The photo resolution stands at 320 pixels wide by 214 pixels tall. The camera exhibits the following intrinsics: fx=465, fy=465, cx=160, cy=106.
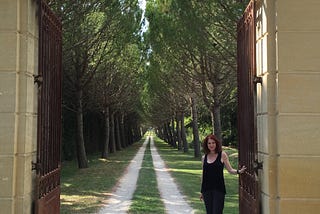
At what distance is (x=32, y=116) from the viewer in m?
6.23

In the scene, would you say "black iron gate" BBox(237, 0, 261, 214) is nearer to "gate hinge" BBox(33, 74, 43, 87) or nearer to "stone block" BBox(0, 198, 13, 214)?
"gate hinge" BBox(33, 74, 43, 87)

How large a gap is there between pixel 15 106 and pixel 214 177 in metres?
3.14

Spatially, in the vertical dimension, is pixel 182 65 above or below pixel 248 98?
above

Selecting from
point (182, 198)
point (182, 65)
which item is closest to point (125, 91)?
point (182, 65)

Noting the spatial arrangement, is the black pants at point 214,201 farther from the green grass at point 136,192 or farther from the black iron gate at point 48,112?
the green grass at point 136,192

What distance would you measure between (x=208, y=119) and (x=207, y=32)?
138 ft

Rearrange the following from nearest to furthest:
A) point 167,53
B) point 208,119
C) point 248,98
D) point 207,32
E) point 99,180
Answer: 1. point 248,98
2. point 207,32
3. point 99,180
4. point 167,53
5. point 208,119

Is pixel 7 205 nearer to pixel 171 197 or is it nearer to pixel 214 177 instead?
pixel 214 177

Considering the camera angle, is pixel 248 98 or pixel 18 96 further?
pixel 248 98

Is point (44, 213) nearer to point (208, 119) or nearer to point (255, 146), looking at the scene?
point (255, 146)

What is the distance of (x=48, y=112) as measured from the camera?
7.05 metres

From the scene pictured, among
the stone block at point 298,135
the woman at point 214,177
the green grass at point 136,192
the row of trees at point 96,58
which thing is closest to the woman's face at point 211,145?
the woman at point 214,177

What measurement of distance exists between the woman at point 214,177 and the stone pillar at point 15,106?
270cm

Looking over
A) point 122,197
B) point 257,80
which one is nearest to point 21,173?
point 257,80
